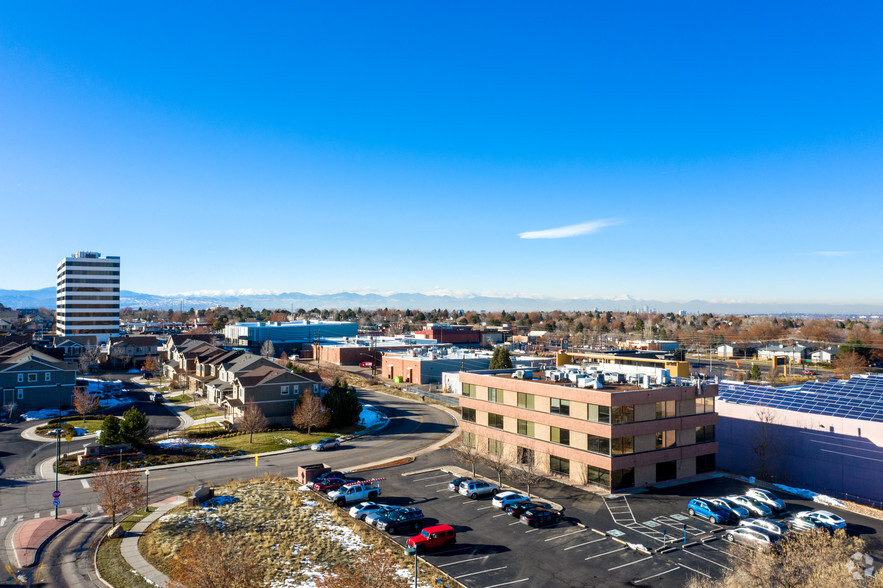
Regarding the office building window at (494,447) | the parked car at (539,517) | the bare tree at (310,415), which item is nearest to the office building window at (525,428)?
the office building window at (494,447)

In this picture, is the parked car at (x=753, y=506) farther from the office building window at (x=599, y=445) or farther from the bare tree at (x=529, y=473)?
the bare tree at (x=529, y=473)

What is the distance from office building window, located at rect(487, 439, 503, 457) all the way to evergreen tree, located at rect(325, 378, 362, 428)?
78.0ft

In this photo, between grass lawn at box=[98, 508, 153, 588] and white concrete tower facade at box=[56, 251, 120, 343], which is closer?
grass lawn at box=[98, 508, 153, 588]

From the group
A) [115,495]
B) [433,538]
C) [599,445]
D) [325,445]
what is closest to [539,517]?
[433,538]

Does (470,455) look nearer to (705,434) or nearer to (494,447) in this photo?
(494,447)

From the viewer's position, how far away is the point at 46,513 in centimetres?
4031

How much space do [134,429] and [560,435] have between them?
144ft

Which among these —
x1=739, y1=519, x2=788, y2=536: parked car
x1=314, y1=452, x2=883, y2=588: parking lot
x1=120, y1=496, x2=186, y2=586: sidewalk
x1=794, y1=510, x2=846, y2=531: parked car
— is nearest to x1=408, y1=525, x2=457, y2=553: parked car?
x1=314, y1=452, x2=883, y2=588: parking lot

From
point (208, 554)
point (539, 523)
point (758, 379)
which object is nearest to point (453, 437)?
point (539, 523)

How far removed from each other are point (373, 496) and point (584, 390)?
1981 centimetres

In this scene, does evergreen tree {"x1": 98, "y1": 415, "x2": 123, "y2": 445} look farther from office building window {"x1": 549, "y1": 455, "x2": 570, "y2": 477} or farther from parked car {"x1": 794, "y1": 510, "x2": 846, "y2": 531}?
parked car {"x1": 794, "y1": 510, "x2": 846, "y2": 531}

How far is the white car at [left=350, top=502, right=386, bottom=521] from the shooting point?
39500mm

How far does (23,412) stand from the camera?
79.5 m

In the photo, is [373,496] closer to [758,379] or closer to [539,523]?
[539,523]
